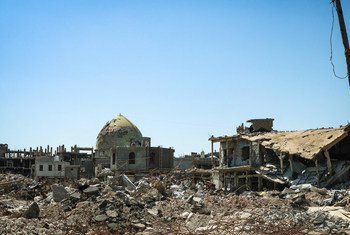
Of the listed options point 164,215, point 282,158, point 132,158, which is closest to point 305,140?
point 282,158

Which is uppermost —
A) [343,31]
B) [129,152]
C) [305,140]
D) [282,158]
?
[343,31]

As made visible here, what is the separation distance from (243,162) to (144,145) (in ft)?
60.7

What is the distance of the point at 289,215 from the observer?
14.3 m

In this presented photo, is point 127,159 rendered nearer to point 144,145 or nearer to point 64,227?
point 144,145

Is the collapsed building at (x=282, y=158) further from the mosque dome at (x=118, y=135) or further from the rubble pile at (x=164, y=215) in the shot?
the mosque dome at (x=118, y=135)

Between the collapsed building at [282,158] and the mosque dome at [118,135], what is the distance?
1964 cm

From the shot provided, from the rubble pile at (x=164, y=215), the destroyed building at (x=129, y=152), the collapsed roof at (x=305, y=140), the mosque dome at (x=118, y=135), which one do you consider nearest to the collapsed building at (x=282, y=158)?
the collapsed roof at (x=305, y=140)

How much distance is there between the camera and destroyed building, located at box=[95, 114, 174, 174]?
47094 millimetres

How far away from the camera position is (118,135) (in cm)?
5456

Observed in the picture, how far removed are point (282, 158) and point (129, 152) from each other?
23001 mm

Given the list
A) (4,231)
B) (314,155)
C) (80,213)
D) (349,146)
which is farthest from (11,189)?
(349,146)

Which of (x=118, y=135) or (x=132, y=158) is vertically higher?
(x=118, y=135)

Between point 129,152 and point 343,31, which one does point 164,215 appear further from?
point 129,152

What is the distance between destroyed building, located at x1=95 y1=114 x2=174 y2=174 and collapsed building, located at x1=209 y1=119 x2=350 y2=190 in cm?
1139
